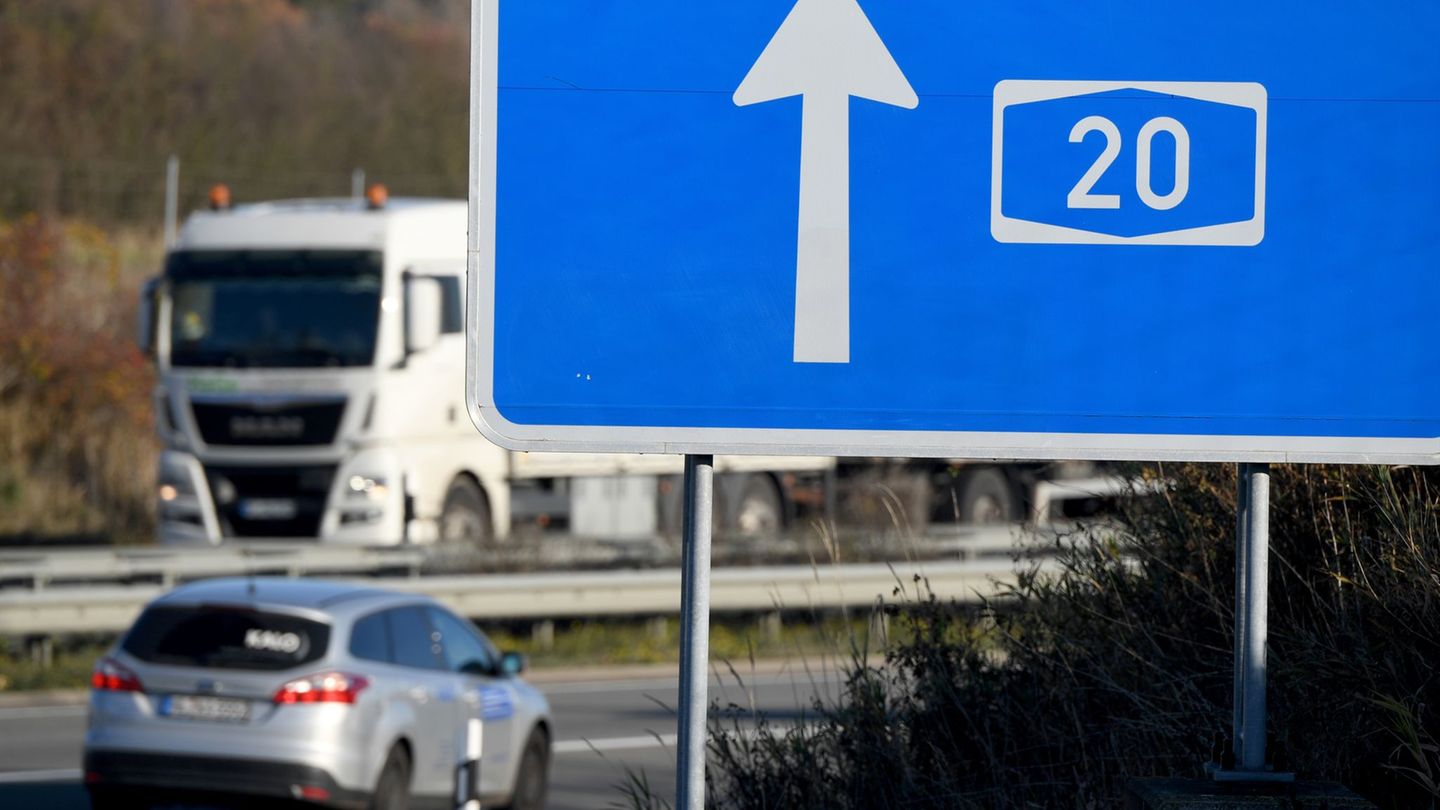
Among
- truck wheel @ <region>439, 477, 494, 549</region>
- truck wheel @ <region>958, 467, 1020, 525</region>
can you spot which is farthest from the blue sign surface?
truck wheel @ <region>958, 467, 1020, 525</region>

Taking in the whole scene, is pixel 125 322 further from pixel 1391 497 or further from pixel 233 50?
pixel 1391 497

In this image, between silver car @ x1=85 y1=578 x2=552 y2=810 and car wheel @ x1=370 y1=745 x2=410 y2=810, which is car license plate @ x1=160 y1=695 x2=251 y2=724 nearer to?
silver car @ x1=85 y1=578 x2=552 y2=810

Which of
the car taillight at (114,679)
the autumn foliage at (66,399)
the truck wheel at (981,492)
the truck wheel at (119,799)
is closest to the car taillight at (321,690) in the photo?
the car taillight at (114,679)

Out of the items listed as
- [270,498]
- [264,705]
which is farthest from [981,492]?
[264,705]

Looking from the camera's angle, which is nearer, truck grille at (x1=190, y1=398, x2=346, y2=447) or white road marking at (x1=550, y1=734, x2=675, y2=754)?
white road marking at (x1=550, y1=734, x2=675, y2=754)

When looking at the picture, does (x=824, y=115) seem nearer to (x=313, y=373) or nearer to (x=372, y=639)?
(x=372, y=639)

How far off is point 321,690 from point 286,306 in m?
10.00

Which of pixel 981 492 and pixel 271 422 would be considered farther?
pixel 981 492

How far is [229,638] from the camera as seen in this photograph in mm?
10484

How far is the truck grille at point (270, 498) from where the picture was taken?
19.9 metres

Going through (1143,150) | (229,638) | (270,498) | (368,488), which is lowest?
(229,638)

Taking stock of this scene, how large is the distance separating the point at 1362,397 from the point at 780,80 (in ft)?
3.46

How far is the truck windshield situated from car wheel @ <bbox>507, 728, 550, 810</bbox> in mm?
7966

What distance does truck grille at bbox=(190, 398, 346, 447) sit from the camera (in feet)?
64.8
